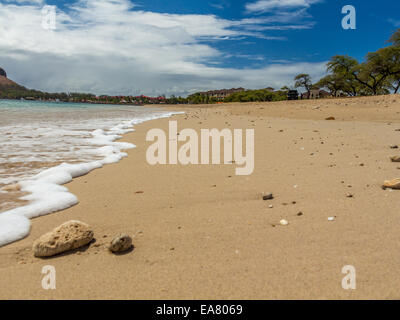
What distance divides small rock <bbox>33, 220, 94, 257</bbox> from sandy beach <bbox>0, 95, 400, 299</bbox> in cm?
5

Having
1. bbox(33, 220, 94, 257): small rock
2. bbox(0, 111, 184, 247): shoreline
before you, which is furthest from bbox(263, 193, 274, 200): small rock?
bbox(0, 111, 184, 247): shoreline

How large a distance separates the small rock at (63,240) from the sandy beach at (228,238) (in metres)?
0.05

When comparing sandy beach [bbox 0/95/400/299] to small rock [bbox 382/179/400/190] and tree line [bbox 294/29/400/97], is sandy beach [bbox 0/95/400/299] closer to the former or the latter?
small rock [bbox 382/179/400/190]

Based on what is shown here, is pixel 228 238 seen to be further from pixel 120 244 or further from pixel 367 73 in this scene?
pixel 367 73

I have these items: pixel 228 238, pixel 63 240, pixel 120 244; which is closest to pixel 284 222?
pixel 228 238

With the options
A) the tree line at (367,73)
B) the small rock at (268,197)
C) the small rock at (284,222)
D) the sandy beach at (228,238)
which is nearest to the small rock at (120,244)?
the sandy beach at (228,238)

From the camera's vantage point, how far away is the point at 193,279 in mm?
1512

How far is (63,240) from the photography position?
1854mm

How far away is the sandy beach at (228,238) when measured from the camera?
145 centimetres

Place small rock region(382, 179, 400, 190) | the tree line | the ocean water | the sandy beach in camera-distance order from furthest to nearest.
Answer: the tree line
small rock region(382, 179, 400, 190)
the ocean water
the sandy beach

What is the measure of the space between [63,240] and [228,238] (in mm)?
1148

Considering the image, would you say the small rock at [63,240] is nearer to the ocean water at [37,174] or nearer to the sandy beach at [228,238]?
the sandy beach at [228,238]

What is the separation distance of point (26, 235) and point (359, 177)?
11.2 ft

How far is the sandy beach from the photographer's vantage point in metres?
1.45
